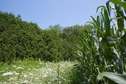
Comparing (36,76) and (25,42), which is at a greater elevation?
(25,42)

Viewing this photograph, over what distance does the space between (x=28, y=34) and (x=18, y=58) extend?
1480mm

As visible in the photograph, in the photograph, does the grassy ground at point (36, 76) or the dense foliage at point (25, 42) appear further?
the dense foliage at point (25, 42)

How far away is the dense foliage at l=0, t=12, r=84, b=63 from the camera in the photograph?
9.40 metres

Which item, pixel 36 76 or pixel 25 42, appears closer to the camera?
pixel 36 76

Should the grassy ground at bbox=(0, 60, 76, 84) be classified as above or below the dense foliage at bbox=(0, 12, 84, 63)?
below

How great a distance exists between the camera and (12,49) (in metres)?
9.55

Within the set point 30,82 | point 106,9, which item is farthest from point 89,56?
point 30,82

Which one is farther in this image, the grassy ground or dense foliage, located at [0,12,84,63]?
dense foliage, located at [0,12,84,63]

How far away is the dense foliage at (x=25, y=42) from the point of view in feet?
30.9

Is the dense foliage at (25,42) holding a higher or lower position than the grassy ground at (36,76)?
higher

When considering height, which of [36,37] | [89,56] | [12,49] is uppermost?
[36,37]

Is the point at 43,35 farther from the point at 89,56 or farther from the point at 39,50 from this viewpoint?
the point at 89,56

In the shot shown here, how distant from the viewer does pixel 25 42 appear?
34.6 ft

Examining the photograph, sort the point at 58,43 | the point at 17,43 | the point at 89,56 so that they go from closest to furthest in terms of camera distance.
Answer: the point at 89,56
the point at 17,43
the point at 58,43
